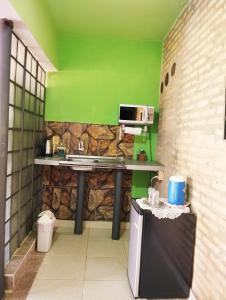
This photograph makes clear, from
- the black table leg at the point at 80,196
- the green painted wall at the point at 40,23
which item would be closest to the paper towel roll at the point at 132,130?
the black table leg at the point at 80,196

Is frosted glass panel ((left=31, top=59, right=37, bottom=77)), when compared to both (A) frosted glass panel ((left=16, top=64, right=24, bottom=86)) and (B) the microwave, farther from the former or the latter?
(B) the microwave

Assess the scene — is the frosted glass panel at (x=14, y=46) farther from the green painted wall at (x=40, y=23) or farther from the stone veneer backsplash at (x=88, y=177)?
the stone veneer backsplash at (x=88, y=177)

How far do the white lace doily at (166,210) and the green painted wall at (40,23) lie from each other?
1.82 meters

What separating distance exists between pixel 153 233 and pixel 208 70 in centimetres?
138

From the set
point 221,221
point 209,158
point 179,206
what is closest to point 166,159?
point 179,206

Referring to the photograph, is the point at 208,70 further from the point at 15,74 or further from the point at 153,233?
the point at 15,74

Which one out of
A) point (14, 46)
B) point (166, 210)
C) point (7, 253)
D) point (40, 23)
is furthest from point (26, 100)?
point (166, 210)

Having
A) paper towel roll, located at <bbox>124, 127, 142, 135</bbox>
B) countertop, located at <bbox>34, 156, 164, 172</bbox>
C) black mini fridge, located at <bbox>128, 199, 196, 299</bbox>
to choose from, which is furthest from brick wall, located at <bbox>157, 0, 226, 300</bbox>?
paper towel roll, located at <bbox>124, 127, 142, 135</bbox>

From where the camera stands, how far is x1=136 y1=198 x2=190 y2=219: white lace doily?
7.08 ft

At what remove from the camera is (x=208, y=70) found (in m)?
2.10

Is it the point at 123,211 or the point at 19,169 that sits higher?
the point at 19,169

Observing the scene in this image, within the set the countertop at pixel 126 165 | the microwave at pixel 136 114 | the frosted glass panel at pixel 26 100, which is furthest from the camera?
the microwave at pixel 136 114

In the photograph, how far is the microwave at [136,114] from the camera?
3500mm

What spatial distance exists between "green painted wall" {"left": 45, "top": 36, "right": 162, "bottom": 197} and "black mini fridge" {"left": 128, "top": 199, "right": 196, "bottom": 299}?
6.43ft
